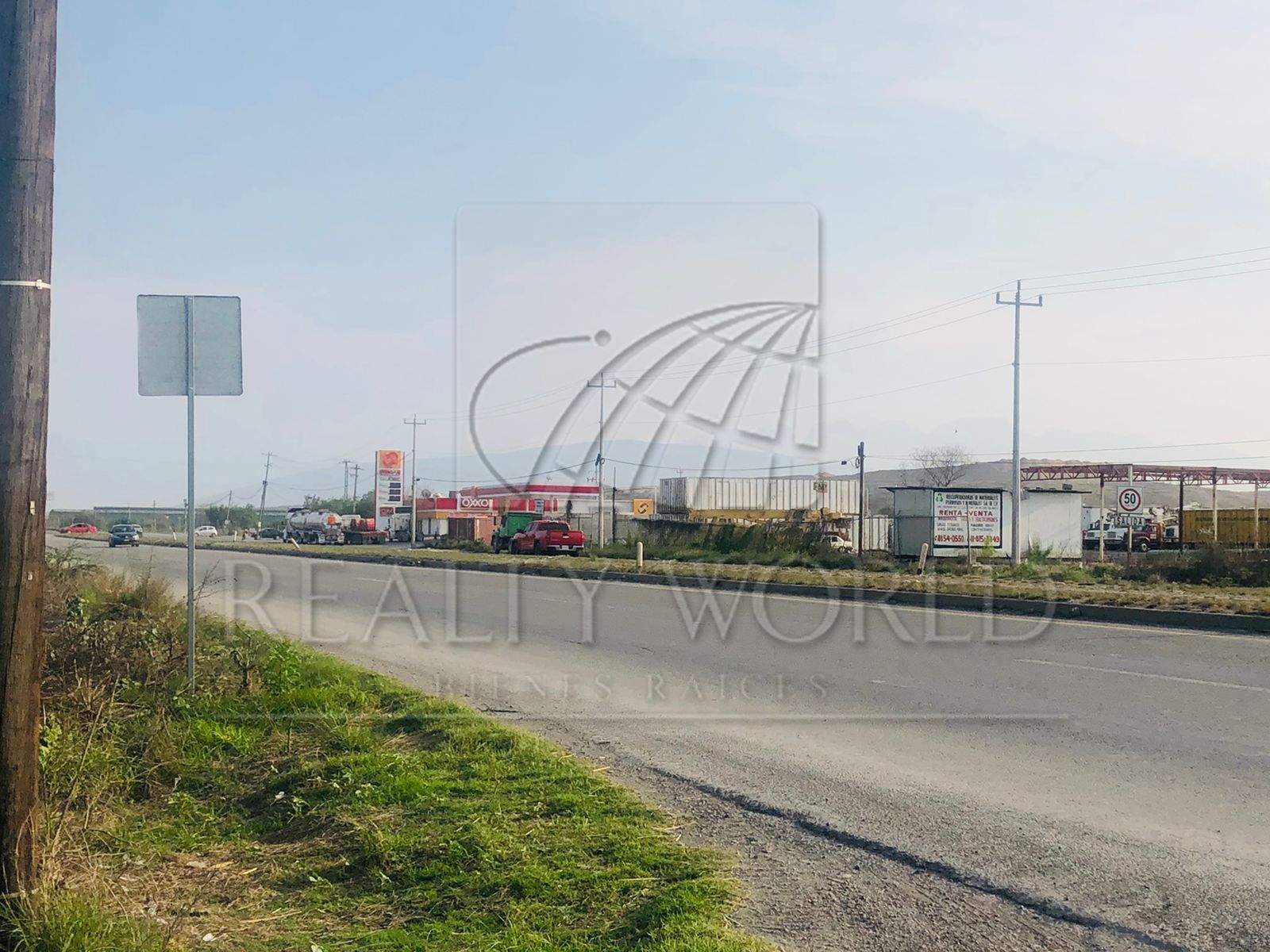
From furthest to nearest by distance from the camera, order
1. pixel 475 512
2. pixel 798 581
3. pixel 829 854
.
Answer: pixel 475 512 → pixel 798 581 → pixel 829 854

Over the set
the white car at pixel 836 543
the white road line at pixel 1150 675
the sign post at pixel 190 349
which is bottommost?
the white road line at pixel 1150 675

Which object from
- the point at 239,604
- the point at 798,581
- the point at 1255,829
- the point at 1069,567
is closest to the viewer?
the point at 1255,829

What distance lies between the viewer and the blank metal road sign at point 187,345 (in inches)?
342

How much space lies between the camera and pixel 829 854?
18.0 feet

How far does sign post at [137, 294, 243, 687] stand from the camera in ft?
28.5

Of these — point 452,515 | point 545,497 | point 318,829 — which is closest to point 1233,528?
point 318,829

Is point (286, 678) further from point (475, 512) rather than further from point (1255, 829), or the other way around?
point (475, 512)

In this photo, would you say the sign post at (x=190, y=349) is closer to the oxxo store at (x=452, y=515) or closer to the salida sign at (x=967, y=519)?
the salida sign at (x=967, y=519)

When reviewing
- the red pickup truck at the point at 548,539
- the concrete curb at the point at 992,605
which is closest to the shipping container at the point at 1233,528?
the concrete curb at the point at 992,605

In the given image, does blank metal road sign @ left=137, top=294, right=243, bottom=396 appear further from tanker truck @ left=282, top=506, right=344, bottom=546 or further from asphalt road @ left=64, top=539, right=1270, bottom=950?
tanker truck @ left=282, top=506, right=344, bottom=546

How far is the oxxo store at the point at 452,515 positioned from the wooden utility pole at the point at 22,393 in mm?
66914

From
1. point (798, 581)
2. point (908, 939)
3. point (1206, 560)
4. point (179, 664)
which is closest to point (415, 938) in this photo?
point (908, 939)

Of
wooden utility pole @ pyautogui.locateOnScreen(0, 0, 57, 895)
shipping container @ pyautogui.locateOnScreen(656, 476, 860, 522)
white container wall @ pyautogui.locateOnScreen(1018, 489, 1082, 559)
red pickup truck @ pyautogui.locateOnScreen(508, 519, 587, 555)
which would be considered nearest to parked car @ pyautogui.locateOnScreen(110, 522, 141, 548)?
red pickup truck @ pyautogui.locateOnScreen(508, 519, 587, 555)

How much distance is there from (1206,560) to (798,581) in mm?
9246
